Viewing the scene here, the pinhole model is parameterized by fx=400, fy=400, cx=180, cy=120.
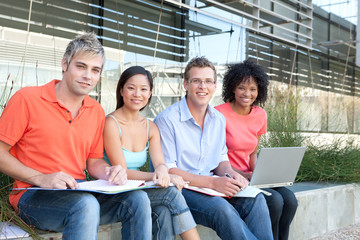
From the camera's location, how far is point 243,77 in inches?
115

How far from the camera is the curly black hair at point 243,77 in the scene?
293 centimetres

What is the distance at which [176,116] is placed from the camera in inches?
98.7

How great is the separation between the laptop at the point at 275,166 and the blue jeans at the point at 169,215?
56 cm

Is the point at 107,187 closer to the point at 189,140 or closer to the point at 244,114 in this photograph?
the point at 189,140

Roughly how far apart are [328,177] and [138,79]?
233 cm

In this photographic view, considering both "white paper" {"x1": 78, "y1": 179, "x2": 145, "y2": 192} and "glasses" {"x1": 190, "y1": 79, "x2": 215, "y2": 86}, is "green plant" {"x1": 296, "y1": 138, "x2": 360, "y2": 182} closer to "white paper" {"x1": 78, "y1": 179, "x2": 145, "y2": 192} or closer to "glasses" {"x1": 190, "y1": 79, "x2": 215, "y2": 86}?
"glasses" {"x1": 190, "y1": 79, "x2": 215, "y2": 86}

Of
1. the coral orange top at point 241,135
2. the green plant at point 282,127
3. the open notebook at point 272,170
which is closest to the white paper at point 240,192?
the open notebook at point 272,170

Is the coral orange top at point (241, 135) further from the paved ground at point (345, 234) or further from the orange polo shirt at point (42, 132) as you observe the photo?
the orange polo shirt at point (42, 132)

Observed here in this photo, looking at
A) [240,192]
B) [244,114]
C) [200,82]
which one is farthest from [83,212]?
[244,114]

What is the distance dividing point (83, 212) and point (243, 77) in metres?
1.69

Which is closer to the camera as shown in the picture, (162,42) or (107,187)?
(107,187)

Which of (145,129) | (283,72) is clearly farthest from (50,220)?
(283,72)

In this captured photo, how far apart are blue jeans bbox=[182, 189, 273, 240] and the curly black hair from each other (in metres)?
0.96

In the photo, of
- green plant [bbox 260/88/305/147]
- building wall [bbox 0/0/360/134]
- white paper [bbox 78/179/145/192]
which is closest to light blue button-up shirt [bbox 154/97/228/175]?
white paper [bbox 78/179/145/192]
